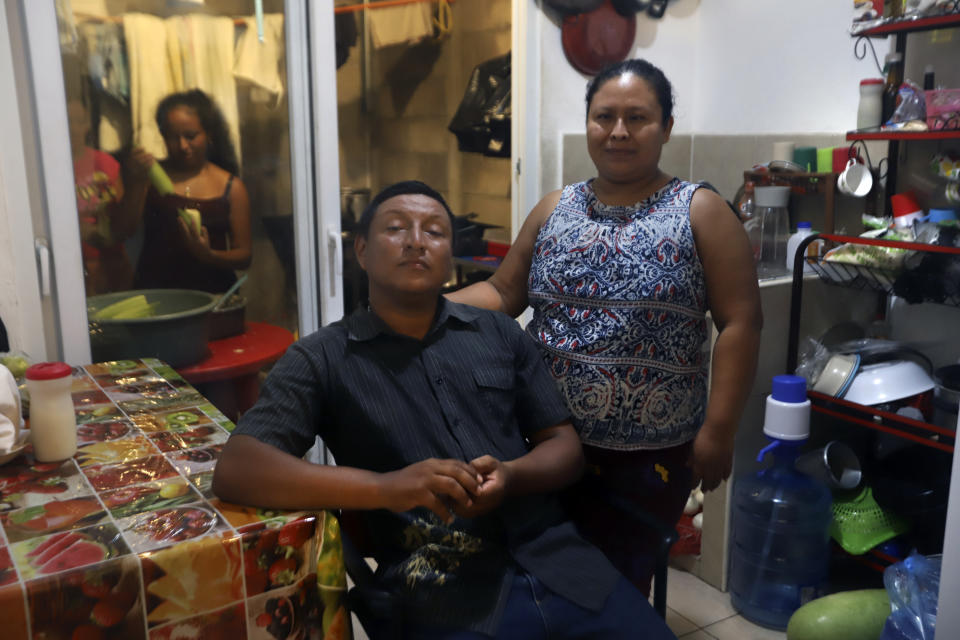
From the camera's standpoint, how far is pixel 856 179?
95.7 inches

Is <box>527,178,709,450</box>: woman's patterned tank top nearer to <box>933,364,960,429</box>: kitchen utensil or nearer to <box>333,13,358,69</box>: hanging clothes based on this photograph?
<box>933,364,960,429</box>: kitchen utensil

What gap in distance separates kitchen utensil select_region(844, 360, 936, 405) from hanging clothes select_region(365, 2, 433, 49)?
2.70 meters

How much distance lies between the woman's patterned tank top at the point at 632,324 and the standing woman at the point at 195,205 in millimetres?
1211

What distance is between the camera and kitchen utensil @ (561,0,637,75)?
2.85 m

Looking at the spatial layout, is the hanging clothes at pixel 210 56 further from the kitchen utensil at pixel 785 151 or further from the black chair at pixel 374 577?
the kitchen utensil at pixel 785 151

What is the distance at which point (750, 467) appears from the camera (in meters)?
2.47

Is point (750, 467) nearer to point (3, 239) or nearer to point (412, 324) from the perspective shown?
point (412, 324)

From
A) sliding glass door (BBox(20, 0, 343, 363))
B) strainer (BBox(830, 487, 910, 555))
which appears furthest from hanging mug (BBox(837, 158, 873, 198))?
sliding glass door (BBox(20, 0, 343, 363))

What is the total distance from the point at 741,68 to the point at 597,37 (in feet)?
1.80

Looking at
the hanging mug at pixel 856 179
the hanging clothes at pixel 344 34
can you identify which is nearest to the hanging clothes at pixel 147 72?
the hanging clothes at pixel 344 34

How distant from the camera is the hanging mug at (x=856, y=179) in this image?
241cm

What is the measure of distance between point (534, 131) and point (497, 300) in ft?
4.39

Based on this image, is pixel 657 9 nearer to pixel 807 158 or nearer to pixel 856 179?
pixel 807 158

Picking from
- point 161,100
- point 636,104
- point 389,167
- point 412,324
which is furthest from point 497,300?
point 389,167
